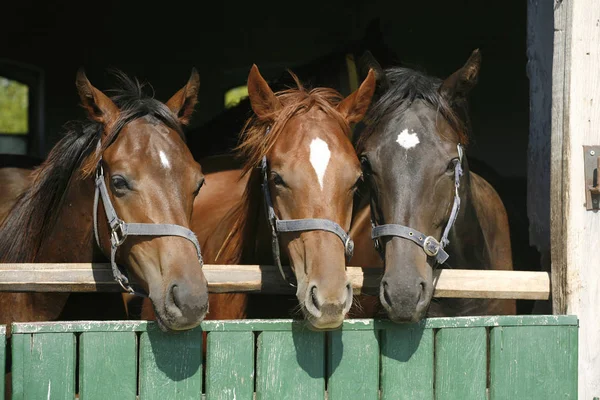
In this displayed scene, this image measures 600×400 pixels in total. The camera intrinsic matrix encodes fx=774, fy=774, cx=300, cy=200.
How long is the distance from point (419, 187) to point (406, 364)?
2.13 feet

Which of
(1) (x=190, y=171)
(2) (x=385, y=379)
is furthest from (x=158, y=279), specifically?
(2) (x=385, y=379)

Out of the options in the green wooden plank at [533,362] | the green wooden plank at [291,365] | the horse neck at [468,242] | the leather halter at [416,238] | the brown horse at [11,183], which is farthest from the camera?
the brown horse at [11,183]

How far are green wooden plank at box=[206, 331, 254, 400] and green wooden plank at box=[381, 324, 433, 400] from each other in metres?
0.45

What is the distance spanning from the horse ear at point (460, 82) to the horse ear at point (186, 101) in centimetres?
100

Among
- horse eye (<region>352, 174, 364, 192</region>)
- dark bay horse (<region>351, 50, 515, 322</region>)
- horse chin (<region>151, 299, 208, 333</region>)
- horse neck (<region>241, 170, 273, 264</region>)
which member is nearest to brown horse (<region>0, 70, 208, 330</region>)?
horse chin (<region>151, 299, 208, 333</region>)

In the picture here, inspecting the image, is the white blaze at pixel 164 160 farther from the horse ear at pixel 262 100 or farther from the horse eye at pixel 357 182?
the horse eye at pixel 357 182

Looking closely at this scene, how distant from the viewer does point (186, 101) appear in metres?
3.09

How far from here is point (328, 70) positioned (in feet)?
15.7

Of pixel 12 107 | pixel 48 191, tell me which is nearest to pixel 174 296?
pixel 48 191

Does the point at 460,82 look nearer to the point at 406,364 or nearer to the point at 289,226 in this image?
the point at 289,226

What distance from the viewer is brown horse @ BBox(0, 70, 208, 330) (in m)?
2.52

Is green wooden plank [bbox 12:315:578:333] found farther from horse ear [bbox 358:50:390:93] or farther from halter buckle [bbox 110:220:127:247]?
horse ear [bbox 358:50:390:93]

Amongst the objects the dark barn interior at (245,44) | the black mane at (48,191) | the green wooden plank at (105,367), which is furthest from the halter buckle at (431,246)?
the dark barn interior at (245,44)

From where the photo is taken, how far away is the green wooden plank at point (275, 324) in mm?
2391
